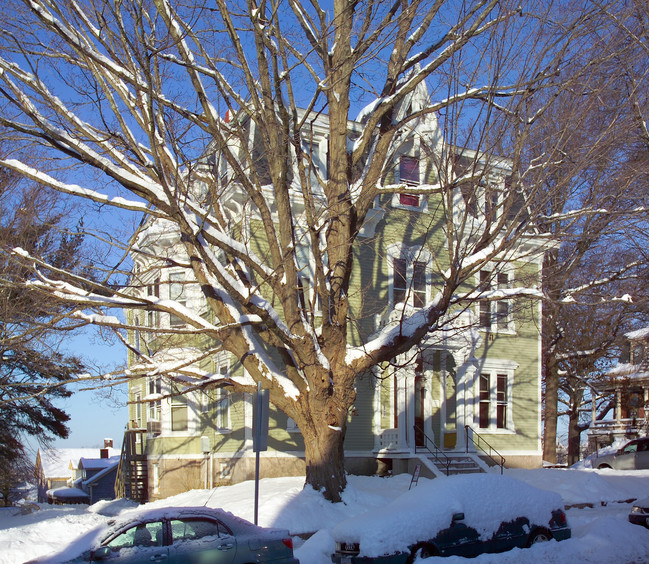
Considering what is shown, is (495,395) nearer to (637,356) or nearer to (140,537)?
(637,356)

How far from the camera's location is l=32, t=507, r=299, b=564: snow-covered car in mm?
8125

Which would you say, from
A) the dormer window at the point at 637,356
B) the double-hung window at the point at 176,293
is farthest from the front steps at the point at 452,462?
the dormer window at the point at 637,356

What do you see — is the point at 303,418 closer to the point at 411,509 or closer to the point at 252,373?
the point at 252,373

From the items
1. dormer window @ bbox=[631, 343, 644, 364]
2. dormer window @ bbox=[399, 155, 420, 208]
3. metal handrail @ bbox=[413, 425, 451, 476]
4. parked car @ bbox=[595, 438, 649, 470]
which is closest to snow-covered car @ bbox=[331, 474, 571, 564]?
metal handrail @ bbox=[413, 425, 451, 476]

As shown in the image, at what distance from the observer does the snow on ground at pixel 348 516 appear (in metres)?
9.47

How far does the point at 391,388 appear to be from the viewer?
2203 centimetres

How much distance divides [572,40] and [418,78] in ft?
9.81

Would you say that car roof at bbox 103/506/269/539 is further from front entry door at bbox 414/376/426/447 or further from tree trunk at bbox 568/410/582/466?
tree trunk at bbox 568/410/582/466

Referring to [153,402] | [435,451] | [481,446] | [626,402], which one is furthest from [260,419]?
[626,402]

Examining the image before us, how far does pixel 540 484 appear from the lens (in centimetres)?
1978

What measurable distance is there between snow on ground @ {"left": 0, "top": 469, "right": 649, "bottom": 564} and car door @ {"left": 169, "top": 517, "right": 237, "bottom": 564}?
1000mm

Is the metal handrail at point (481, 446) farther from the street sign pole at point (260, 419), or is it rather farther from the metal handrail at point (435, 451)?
the street sign pole at point (260, 419)

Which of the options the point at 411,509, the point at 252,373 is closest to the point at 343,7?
the point at 252,373

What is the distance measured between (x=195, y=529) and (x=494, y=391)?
57.5 feet
